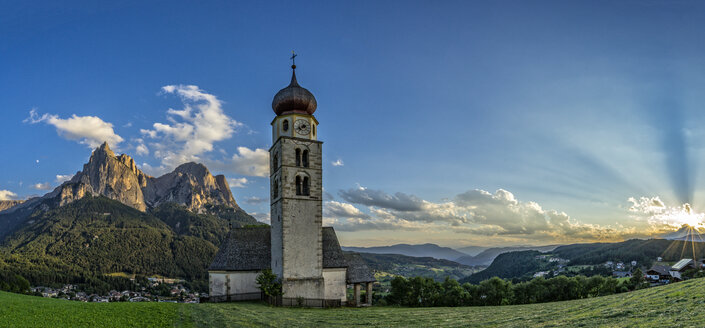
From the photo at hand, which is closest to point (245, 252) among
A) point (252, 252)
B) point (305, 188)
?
point (252, 252)

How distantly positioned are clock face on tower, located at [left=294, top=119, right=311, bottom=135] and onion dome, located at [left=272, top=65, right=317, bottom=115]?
41.3 inches

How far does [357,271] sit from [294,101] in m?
18.8

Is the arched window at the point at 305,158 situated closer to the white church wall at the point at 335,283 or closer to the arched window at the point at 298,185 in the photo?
the arched window at the point at 298,185

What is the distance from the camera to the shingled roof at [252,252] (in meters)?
41.0

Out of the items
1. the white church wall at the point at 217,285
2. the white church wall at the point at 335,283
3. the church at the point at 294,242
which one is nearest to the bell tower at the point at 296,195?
the church at the point at 294,242

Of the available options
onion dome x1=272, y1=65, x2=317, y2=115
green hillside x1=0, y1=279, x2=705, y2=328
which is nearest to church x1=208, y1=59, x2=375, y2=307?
onion dome x1=272, y1=65, x2=317, y2=115

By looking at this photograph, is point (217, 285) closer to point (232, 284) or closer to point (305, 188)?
point (232, 284)

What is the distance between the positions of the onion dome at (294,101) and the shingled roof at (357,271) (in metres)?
16.4

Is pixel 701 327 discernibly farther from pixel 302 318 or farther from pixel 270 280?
pixel 270 280

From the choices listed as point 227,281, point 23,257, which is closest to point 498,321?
point 227,281

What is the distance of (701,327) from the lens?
1227cm

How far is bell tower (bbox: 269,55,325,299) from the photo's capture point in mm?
38312

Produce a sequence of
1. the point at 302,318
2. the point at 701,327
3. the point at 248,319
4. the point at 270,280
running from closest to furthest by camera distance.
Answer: the point at 701,327 → the point at 248,319 → the point at 302,318 → the point at 270,280

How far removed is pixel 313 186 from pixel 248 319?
1647 cm
